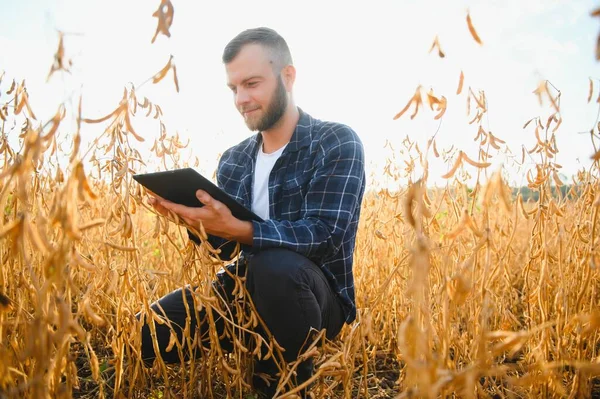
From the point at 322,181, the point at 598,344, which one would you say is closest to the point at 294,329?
the point at 322,181

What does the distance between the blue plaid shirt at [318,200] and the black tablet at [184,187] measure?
10 cm

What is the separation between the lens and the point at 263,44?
5.98ft

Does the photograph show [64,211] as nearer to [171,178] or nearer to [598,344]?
[171,178]

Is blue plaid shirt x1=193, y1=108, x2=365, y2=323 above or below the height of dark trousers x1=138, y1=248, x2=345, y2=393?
above

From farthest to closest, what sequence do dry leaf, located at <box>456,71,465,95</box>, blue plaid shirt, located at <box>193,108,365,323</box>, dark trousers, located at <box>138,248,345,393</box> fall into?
blue plaid shirt, located at <box>193,108,365,323</box> < dark trousers, located at <box>138,248,345,393</box> < dry leaf, located at <box>456,71,465,95</box>

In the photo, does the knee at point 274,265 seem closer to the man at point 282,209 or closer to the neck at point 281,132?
the man at point 282,209

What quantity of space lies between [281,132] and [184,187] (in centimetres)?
70

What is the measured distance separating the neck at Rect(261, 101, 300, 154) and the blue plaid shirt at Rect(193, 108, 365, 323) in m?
0.08

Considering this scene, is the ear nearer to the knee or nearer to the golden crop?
the golden crop

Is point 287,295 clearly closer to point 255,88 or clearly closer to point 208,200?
point 208,200

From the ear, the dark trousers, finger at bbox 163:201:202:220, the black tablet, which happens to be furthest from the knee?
the ear

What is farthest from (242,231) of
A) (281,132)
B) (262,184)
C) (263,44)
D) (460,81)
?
(263,44)

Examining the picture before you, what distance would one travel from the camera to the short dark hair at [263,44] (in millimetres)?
1814

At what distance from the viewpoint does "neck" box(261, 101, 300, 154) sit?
5.97 feet
